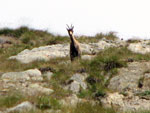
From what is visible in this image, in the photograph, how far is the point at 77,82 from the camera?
10680 millimetres

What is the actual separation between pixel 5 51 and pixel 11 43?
A: 2602 mm

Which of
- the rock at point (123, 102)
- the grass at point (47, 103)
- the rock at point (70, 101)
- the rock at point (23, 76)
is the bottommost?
the rock at point (123, 102)

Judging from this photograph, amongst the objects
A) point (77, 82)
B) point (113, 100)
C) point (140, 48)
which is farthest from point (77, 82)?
point (140, 48)

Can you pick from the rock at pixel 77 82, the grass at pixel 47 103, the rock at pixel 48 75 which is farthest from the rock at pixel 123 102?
the rock at pixel 48 75

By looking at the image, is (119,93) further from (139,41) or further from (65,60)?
(139,41)

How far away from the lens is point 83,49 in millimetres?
16047

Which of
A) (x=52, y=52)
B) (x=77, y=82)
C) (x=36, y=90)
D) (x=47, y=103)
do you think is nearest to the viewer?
(x=47, y=103)

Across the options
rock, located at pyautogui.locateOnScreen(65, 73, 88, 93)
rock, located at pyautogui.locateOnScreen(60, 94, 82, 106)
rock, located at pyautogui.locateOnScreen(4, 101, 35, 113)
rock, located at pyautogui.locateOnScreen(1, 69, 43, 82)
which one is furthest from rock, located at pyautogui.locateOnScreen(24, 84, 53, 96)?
rock, located at pyautogui.locateOnScreen(4, 101, 35, 113)

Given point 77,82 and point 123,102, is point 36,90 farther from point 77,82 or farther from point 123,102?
point 123,102

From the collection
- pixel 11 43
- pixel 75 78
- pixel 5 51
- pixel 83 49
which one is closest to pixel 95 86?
pixel 75 78

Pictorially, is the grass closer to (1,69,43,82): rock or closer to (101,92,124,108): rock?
(101,92,124,108): rock

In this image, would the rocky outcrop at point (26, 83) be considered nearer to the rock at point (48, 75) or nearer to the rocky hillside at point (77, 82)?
the rocky hillside at point (77, 82)

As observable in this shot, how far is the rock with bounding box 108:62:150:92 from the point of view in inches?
411

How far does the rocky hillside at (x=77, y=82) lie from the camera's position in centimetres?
779
